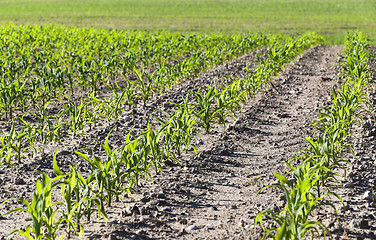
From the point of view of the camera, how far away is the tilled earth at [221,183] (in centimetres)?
368

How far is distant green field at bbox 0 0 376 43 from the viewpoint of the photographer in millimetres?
29344

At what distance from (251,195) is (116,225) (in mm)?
1371

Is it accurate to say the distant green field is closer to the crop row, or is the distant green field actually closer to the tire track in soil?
the tire track in soil

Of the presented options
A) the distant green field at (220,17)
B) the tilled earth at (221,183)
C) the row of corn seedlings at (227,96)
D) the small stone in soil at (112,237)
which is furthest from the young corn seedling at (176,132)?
the distant green field at (220,17)

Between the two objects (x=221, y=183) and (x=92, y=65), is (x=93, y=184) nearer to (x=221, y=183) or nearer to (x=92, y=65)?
(x=221, y=183)

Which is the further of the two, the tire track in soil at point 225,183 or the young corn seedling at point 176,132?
the young corn seedling at point 176,132

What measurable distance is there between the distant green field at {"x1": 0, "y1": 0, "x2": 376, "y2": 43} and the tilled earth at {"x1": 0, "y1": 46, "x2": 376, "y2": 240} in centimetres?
1726

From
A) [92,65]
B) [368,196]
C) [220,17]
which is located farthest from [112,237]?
[220,17]

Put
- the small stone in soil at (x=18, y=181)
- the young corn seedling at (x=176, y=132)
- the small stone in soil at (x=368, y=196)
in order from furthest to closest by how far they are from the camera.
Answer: the young corn seedling at (x=176, y=132) → the small stone in soil at (x=18, y=181) → the small stone in soil at (x=368, y=196)

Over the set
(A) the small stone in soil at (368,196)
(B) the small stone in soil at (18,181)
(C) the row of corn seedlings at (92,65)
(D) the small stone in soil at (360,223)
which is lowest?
(B) the small stone in soil at (18,181)

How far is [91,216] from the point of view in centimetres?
398

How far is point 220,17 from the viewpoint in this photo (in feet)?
119

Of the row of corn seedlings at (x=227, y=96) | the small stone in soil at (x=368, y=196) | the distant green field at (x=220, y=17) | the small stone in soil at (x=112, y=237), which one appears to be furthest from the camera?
the distant green field at (x=220, y=17)

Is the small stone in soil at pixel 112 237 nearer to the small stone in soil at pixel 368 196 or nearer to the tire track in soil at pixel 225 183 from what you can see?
the tire track in soil at pixel 225 183
